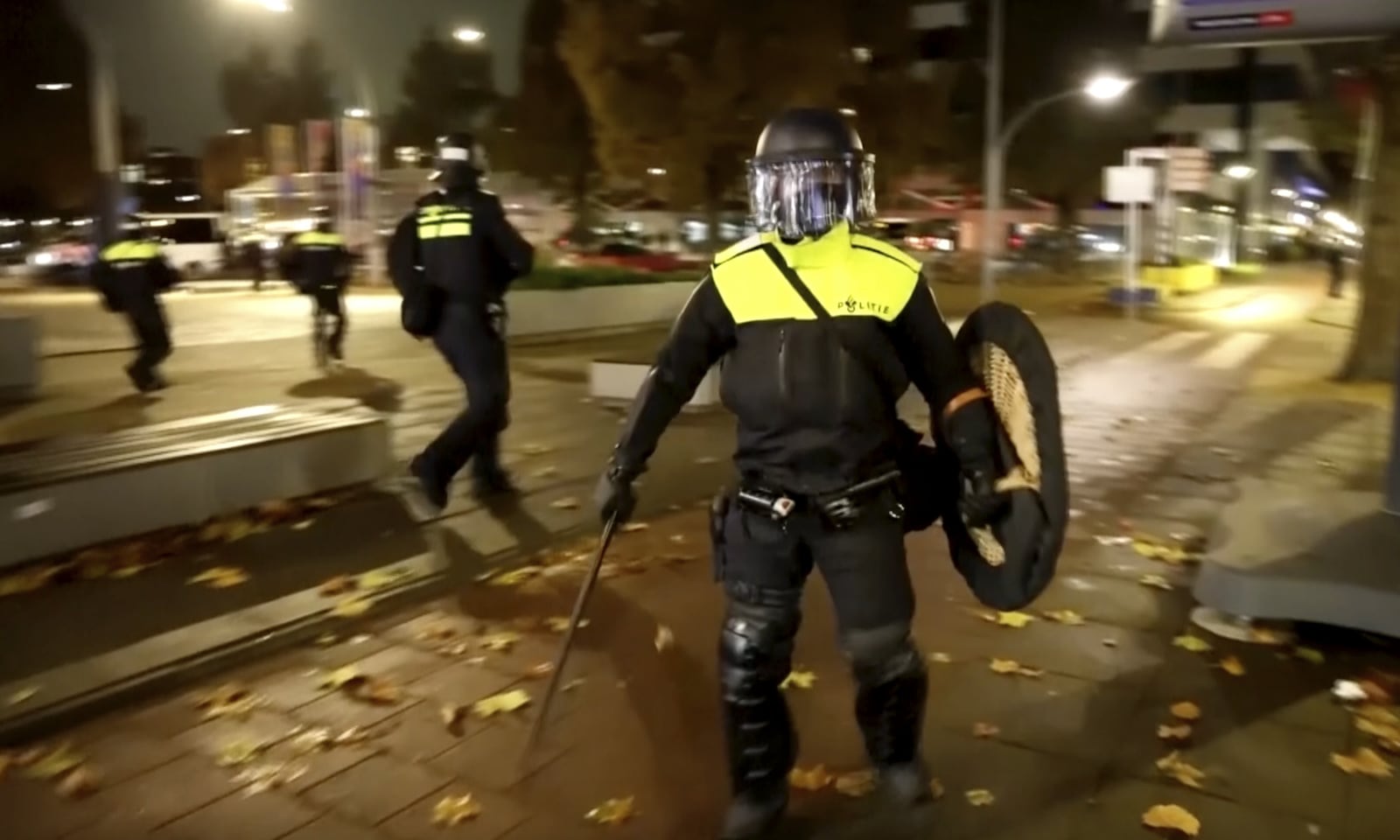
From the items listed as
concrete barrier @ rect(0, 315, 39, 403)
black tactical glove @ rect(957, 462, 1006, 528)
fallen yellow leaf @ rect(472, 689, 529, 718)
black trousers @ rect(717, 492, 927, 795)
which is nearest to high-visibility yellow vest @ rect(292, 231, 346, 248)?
concrete barrier @ rect(0, 315, 39, 403)

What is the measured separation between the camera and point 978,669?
5.03 metres

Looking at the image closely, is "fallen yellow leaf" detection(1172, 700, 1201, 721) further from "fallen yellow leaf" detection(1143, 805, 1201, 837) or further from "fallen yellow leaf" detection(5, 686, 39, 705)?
"fallen yellow leaf" detection(5, 686, 39, 705)

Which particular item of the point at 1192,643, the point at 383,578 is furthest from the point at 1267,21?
the point at 383,578

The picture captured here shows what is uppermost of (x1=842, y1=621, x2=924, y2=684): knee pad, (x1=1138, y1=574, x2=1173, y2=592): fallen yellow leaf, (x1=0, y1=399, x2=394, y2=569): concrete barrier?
(x1=842, y1=621, x2=924, y2=684): knee pad

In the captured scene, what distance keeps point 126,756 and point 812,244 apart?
2782 mm

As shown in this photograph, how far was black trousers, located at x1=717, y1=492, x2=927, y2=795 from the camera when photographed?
11.1 feet

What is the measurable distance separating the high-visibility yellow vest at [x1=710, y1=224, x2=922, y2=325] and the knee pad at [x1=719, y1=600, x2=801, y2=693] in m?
0.78

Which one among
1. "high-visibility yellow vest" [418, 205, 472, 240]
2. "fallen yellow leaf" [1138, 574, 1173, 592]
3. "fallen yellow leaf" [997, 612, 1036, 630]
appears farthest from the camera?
"high-visibility yellow vest" [418, 205, 472, 240]

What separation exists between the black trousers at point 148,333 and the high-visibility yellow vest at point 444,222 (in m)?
6.53

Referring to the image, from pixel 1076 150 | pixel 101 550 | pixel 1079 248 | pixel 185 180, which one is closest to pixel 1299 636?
pixel 101 550

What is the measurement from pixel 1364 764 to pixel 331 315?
13194 millimetres

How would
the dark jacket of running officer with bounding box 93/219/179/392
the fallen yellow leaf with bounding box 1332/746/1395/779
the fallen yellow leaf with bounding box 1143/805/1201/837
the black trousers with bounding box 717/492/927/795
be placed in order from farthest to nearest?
1. the dark jacket of running officer with bounding box 93/219/179/392
2. the fallen yellow leaf with bounding box 1332/746/1395/779
3. the fallen yellow leaf with bounding box 1143/805/1201/837
4. the black trousers with bounding box 717/492/927/795

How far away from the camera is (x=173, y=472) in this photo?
22.0 feet

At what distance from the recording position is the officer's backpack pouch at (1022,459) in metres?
3.34
